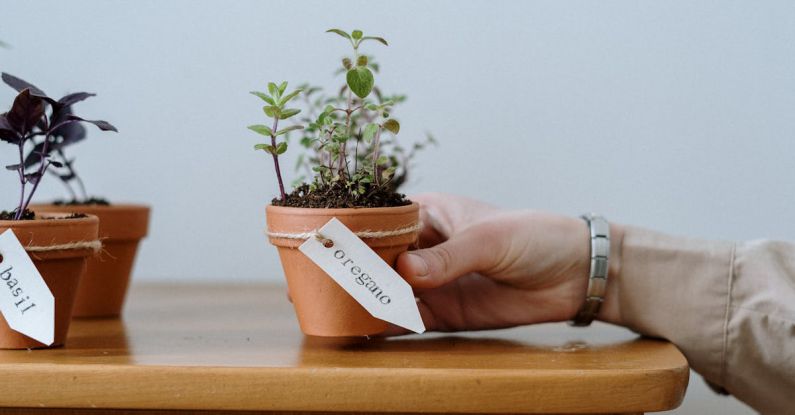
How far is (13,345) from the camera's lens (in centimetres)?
88

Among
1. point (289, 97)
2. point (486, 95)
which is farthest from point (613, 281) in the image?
point (486, 95)

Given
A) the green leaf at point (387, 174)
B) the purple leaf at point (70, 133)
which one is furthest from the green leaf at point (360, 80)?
the purple leaf at point (70, 133)

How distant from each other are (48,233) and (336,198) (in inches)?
12.5

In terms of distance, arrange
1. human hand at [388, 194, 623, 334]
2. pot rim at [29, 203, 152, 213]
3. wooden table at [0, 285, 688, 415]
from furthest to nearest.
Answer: pot rim at [29, 203, 152, 213] → human hand at [388, 194, 623, 334] → wooden table at [0, 285, 688, 415]

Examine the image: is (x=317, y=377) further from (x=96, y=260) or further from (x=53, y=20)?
(x=53, y=20)

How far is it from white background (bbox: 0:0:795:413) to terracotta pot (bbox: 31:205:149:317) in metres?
0.48

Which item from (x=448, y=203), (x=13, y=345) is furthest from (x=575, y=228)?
(x=13, y=345)

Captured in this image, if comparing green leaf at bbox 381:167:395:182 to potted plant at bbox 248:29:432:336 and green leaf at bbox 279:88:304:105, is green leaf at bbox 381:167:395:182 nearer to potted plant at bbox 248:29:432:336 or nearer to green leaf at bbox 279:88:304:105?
potted plant at bbox 248:29:432:336

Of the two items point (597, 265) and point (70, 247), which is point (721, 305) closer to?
point (597, 265)

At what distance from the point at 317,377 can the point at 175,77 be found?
1.03 meters

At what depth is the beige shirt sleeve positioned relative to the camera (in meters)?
1.00

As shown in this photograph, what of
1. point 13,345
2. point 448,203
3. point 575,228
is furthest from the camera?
point 448,203

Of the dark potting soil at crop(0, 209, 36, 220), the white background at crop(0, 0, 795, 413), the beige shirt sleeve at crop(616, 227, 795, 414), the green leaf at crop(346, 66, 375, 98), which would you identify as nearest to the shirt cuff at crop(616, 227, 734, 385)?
the beige shirt sleeve at crop(616, 227, 795, 414)

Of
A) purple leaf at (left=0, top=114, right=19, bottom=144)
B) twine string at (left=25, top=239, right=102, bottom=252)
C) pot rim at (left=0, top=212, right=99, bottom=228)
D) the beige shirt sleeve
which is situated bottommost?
the beige shirt sleeve
